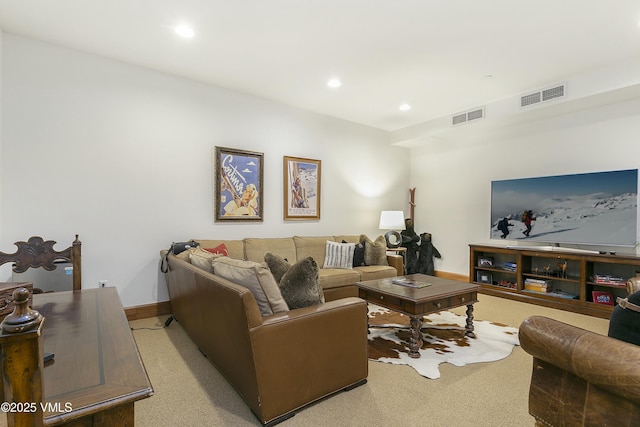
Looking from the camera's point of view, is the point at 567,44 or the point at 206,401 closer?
the point at 206,401

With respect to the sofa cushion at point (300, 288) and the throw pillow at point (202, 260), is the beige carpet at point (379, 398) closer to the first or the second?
the sofa cushion at point (300, 288)

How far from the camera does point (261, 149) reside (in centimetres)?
436

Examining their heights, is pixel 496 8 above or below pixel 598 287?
above

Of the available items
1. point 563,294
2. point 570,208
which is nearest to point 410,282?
point 563,294

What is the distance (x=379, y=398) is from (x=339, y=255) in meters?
2.47

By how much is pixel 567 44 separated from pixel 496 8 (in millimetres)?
1077

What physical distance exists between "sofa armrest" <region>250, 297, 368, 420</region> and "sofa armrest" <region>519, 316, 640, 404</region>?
97cm

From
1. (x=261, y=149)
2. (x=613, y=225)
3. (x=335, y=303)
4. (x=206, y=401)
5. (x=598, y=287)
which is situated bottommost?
(x=206, y=401)

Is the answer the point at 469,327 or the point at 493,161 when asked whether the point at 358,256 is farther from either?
the point at 493,161

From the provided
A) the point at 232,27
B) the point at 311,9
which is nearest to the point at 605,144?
the point at 311,9

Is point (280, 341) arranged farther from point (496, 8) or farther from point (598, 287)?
point (598, 287)

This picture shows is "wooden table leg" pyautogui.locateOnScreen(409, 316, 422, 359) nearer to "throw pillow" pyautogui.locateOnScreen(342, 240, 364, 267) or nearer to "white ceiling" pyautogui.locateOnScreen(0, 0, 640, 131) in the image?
"throw pillow" pyautogui.locateOnScreen(342, 240, 364, 267)

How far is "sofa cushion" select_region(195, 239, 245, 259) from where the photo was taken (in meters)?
3.66

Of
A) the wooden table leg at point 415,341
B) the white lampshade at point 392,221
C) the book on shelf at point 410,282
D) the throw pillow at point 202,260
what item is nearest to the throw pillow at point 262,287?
the throw pillow at point 202,260
